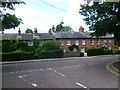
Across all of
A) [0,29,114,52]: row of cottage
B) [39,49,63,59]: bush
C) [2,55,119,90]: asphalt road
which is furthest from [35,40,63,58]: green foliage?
[2,55,119,90]: asphalt road

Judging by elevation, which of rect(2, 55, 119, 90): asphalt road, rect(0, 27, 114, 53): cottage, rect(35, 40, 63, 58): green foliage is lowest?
rect(2, 55, 119, 90): asphalt road

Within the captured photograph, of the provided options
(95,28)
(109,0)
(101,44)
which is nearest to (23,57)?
(95,28)

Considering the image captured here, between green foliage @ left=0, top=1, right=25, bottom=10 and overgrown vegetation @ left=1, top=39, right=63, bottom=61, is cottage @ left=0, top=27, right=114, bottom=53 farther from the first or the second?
green foliage @ left=0, top=1, right=25, bottom=10

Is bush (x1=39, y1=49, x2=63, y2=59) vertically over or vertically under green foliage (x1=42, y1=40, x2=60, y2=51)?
under

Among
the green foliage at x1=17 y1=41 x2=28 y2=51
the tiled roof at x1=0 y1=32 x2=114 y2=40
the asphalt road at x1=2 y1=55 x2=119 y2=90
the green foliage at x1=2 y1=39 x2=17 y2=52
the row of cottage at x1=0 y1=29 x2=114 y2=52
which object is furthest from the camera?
the row of cottage at x1=0 y1=29 x2=114 y2=52

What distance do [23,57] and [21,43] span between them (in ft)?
19.9

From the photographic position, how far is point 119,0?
32.0 feet

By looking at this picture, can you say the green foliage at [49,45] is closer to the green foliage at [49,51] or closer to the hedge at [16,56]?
the green foliage at [49,51]

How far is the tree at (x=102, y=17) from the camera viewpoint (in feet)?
41.6

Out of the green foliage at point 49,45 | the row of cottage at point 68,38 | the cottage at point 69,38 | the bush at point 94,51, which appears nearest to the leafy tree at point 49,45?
the green foliage at point 49,45

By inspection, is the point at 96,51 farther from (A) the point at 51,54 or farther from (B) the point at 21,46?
Answer: (B) the point at 21,46

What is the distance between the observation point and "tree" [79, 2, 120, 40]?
41.6 feet

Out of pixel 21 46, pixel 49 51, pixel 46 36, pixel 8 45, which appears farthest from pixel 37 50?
pixel 46 36

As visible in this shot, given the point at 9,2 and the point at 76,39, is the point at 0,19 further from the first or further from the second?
the point at 76,39
